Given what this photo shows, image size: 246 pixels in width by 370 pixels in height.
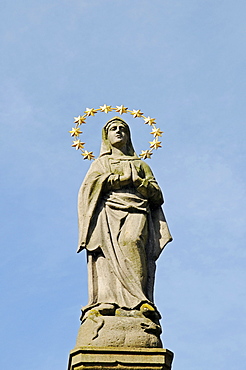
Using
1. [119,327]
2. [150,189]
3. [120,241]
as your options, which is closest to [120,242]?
[120,241]

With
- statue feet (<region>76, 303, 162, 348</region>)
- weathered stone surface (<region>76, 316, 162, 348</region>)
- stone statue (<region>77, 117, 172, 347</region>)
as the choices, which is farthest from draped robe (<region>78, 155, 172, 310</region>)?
weathered stone surface (<region>76, 316, 162, 348</region>)

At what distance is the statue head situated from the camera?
17.2 m

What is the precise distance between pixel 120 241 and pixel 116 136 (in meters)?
2.39

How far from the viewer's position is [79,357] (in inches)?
554

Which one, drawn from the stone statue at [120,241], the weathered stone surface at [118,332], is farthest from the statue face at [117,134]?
the weathered stone surface at [118,332]

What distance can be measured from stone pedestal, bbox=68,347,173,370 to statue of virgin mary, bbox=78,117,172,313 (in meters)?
0.94

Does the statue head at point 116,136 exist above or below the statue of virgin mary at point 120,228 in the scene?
above

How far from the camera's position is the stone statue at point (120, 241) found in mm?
14602

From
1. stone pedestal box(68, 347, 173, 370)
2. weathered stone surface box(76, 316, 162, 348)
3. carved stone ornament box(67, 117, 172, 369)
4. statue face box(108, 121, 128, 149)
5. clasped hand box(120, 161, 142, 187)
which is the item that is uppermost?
statue face box(108, 121, 128, 149)

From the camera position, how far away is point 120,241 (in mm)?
15719

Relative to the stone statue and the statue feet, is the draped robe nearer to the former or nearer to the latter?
the stone statue

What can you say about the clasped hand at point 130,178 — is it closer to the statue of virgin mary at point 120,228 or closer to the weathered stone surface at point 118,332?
the statue of virgin mary at point 120,228

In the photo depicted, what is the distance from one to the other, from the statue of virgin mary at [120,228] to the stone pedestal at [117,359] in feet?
3.07

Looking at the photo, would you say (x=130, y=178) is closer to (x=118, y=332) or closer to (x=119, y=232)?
(x=119, y=232)
